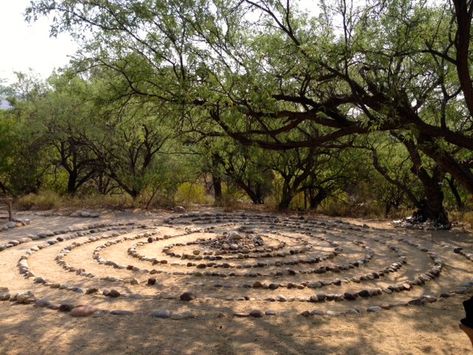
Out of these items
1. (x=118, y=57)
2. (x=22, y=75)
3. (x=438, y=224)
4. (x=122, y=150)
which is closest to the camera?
(x=118, y=57)

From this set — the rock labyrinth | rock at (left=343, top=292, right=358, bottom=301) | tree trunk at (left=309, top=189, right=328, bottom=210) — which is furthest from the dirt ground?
tree trunk at (left=309, top=189, right=328, bottom=210)

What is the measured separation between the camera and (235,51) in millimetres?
7562

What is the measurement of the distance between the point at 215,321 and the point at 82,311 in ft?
4.83

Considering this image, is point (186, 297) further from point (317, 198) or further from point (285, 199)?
point (317, 198)

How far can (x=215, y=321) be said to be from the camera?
5129mm

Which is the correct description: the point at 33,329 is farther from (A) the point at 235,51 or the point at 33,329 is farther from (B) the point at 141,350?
(A) the point at 235,51

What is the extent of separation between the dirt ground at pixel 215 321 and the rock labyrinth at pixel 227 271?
0.04 m

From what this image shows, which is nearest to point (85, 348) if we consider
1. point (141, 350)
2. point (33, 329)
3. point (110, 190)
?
point (141, 350)

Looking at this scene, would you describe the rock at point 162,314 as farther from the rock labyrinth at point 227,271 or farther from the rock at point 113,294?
the rock at point 113,294

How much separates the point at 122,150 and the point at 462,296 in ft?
45.4

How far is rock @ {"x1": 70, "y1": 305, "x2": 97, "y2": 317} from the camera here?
17.2ft

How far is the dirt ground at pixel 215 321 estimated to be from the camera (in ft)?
14.6

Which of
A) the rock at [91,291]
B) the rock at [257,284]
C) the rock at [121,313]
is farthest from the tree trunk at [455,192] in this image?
the rock at [121,313]

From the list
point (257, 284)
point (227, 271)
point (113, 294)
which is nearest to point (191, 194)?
point (227, 271)
